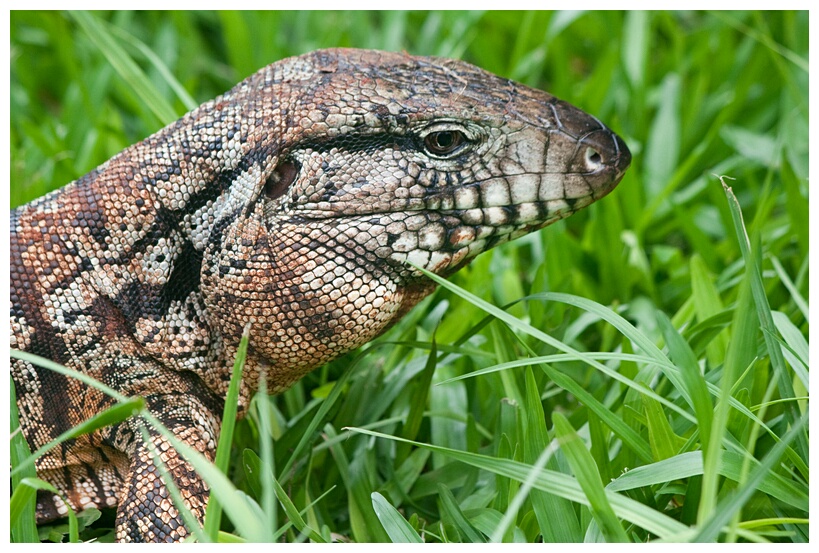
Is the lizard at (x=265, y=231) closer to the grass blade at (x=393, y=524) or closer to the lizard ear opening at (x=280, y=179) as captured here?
the lizard ear opening at (x=280, y=179)

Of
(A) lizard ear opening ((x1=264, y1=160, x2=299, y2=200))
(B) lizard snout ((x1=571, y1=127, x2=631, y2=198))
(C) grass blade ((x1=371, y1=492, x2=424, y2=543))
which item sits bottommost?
(C) grass blade ((x1=371, y1=492, x2=424, y2=543))

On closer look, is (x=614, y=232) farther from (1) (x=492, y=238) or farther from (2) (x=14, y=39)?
(2) (x=14, y=39)

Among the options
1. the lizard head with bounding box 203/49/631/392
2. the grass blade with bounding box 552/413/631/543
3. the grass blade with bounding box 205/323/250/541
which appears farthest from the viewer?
the lizard head with bounding box 203/49/631/392

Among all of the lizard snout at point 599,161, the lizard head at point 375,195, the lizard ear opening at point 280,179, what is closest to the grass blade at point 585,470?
the lizard head at point 375,195

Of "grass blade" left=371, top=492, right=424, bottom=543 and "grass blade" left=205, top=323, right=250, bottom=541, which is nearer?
"grass blade" left=205, top=323, right=250, bottom=541

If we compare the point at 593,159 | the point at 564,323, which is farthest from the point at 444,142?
the point at 564,323

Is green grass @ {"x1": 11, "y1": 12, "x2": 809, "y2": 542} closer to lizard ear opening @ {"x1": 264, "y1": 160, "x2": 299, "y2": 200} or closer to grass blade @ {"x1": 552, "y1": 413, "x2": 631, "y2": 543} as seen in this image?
grass blade @ {"x1": 552, "y1": 413, "x2": 631, "y2": 543}

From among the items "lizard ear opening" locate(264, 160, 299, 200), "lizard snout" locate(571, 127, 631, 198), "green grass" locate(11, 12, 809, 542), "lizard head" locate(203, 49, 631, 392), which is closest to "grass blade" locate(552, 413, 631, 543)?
"green grass" locate(11, 12, 809, 542)

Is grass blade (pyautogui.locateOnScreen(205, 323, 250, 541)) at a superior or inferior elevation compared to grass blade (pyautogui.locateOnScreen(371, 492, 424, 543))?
superior
